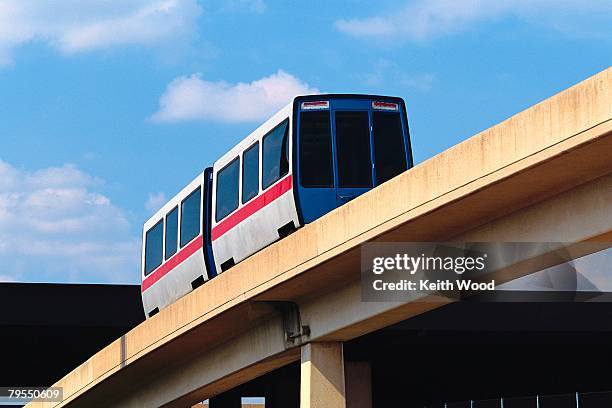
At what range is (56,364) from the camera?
163ft

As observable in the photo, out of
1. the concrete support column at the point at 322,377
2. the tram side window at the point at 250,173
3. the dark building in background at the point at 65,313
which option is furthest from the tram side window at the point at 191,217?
the dark building in background at the point at 65,313

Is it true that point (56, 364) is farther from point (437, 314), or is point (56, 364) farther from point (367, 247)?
point (367, 247)

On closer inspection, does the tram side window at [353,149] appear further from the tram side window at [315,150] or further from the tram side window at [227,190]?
the tram side window at [227,190]

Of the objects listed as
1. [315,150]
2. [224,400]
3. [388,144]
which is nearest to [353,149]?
A: [388,144]

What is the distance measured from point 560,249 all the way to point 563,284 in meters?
13.7

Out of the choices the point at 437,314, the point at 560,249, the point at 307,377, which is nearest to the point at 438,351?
the point at 437,314

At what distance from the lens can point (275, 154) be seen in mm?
25656

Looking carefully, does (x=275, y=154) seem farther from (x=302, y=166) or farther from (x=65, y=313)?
(x=65, y=313)

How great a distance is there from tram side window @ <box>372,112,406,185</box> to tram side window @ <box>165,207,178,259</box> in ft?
28.1

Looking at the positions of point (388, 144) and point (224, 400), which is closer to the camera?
point (388, 144)

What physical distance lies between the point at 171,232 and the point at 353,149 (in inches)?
358

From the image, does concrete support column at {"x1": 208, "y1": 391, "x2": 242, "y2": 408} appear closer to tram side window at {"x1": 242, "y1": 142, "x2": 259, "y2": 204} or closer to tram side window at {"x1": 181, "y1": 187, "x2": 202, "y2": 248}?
tram side window at {"x1": 181, "y1": 187, "x2": 202, "y2": 248}

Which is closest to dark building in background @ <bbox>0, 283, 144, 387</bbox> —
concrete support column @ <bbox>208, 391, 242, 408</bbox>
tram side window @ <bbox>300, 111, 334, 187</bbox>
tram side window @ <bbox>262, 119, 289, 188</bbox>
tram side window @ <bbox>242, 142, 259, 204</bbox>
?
concrete support column @ <bbox>208, 391, 242, 408</bbox>

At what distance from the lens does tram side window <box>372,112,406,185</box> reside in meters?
25.8
